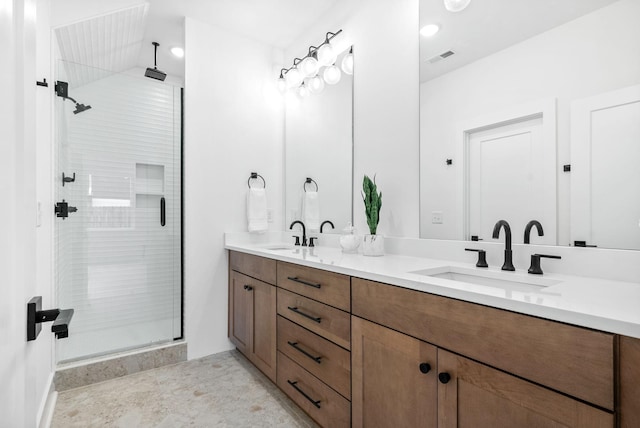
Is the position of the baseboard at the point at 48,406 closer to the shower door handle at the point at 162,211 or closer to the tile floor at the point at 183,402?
the tile floor at the point at 183,402

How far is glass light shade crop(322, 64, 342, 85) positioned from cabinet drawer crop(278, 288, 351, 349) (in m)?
1.53

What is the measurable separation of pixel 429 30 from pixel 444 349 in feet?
5.30

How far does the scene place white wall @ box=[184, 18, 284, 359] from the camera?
254cm

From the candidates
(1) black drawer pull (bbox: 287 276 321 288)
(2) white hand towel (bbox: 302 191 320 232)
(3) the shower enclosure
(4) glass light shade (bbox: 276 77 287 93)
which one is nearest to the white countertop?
(1) black drawer pull (bbox: 287 276 321 288)

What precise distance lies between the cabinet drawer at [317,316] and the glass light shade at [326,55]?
5.51ft

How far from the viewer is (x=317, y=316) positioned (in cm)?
158

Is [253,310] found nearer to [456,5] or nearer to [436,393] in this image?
[436,393]

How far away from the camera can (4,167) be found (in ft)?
1.80

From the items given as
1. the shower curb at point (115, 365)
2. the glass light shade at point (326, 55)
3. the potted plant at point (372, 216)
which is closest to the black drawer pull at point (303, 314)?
the potted plant at point (372, 216)

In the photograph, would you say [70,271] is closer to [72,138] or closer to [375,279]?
[72,138]

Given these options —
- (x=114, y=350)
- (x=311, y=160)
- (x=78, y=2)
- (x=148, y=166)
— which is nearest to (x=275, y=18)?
(x=311, y=160)

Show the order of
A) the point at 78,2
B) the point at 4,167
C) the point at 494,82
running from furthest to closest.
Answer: the point at 78,2 < the point at 494,82 < the point at 4,167

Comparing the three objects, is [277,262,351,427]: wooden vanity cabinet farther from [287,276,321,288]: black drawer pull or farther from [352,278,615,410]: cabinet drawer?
[352,278,615,410]: cabinet drawer

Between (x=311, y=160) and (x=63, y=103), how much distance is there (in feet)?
5.69
